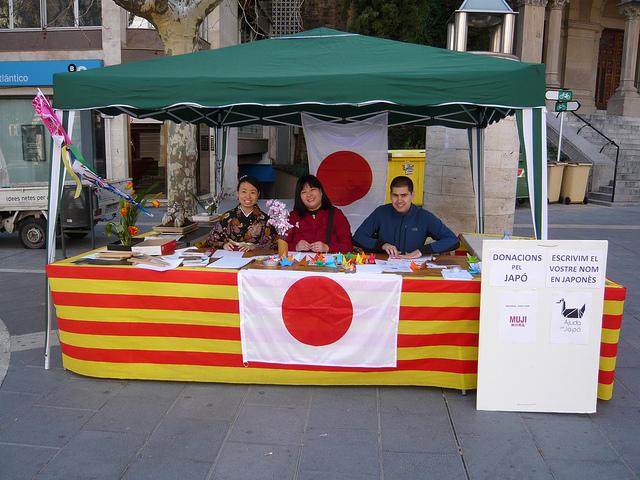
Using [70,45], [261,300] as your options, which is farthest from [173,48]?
[70,45]

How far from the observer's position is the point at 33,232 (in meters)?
10.1

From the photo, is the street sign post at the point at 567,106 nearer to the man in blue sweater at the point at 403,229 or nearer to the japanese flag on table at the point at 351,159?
the japanese flag on table at the point at 351,159

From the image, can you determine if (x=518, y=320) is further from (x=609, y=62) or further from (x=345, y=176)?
(x=609, y=62)

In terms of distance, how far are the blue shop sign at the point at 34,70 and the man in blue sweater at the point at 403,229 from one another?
13085mm

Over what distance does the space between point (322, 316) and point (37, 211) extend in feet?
25.1

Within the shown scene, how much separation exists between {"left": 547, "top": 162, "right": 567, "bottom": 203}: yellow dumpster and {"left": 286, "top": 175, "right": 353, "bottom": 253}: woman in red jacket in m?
12.0

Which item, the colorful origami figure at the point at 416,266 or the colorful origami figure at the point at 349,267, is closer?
the colorful origami figure at the point at 349,267

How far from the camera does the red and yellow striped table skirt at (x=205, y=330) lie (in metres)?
4.12

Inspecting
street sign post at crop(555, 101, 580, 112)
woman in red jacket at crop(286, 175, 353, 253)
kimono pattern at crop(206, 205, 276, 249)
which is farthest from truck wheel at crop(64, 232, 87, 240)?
street sign post at crop(555, 101, 580, 112)

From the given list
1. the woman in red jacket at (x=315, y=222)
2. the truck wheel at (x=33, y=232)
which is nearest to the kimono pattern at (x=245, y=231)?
the woman in red jacket at (x=315, y=222)

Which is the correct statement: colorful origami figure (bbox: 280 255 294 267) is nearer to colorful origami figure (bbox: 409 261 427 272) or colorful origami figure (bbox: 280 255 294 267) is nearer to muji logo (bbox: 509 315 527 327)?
colorful origami figure (bbox: 409 261 427 272)

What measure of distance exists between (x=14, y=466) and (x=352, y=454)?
6.36 ft

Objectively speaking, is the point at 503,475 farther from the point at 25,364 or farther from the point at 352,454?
the point at 25,364

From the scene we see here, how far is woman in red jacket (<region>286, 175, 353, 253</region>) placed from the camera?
5.34m
